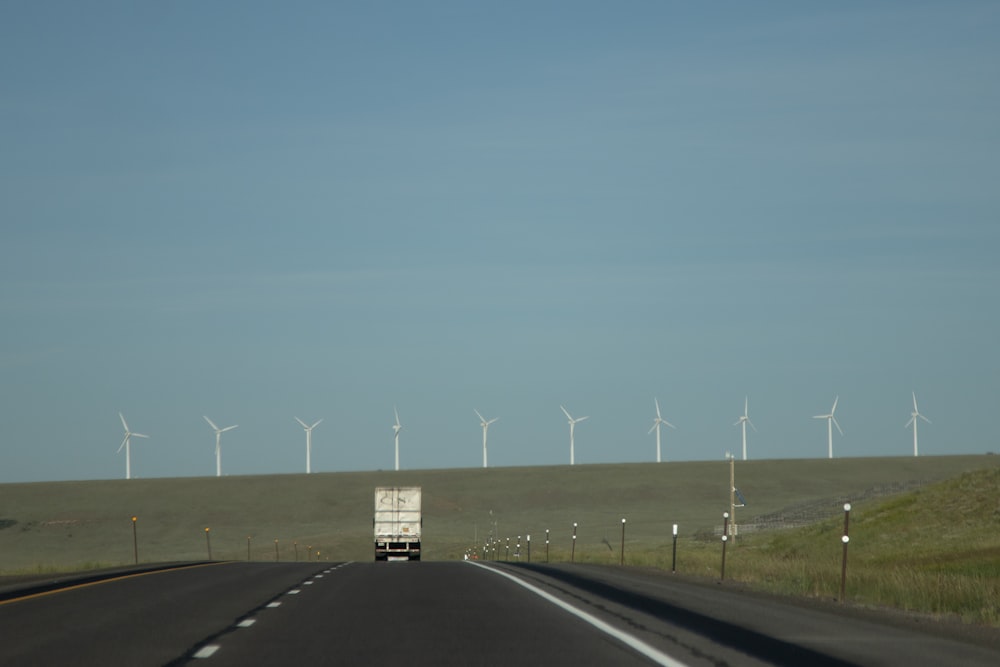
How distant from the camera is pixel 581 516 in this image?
115875mm

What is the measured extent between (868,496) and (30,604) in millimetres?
61905

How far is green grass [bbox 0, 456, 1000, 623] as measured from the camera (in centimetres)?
4174

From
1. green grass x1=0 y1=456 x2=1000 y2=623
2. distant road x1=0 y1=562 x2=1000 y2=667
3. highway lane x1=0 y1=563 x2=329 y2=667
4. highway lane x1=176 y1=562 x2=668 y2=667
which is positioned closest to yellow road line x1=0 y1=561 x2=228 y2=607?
highway lane x1=0 y1=563 x2=329 y2=667

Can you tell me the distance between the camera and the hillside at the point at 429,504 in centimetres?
9475

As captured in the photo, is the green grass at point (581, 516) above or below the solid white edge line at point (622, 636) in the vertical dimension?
below

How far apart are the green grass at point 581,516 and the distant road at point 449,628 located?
490 centimetres

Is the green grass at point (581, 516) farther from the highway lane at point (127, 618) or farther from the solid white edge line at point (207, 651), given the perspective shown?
the solid white edge line at point (207, 651)

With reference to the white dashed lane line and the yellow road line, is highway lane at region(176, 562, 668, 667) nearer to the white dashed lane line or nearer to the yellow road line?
the white dashed lane line

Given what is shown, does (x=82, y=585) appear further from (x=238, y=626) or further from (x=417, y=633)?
(x=417, y=633)

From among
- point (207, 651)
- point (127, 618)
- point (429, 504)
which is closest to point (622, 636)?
point (207, 651)

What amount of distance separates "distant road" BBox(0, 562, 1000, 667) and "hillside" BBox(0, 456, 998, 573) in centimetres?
5636

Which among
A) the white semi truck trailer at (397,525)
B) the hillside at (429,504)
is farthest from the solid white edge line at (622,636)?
the hillside at (429,504)

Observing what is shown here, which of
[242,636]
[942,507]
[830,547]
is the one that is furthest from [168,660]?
[942,507]

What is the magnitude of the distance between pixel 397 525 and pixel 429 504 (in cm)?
6671
